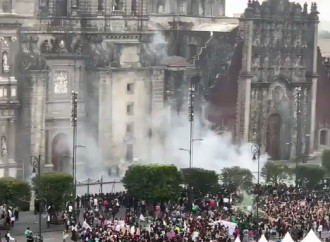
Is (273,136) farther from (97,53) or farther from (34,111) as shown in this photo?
(34,111)

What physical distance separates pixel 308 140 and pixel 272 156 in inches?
149

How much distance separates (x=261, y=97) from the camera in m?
93.1

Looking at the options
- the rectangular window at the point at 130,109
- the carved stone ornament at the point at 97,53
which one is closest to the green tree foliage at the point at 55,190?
the carved stone ornament at the point at 97,53

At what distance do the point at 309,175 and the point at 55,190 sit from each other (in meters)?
19.3

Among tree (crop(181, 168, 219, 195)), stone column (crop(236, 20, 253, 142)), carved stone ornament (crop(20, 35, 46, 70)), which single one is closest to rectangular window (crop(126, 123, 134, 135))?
stone column (crop(236, 20, 253, 142))

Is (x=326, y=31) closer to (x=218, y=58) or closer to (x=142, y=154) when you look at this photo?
(x=218, y=58)

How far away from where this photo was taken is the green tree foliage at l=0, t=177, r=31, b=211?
217ft

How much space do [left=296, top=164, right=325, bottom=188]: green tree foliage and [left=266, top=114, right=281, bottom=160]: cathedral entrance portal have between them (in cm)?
1669

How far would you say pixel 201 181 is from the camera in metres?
73.1

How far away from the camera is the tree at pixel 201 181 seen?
73125mm

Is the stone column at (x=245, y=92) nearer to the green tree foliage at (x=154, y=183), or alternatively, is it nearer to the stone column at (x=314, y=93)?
the stone column at (x=314, y=93)

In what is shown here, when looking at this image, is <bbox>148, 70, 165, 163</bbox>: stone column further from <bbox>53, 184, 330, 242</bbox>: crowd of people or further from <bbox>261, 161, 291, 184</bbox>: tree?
<bbox>53, 184, 330, 242</bbox>: crowd of people

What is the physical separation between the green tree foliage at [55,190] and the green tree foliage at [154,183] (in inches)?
207

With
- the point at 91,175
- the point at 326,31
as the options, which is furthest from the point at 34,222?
the point at 326,31
